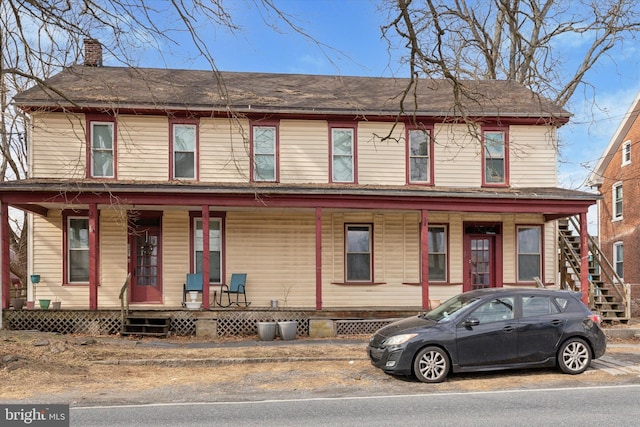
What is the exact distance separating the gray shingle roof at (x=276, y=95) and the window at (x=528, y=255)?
3684 millimetres

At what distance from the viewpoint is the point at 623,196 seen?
2528 centimetres

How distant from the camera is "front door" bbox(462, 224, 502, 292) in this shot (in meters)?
17.7

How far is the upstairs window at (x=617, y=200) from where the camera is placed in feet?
84.5

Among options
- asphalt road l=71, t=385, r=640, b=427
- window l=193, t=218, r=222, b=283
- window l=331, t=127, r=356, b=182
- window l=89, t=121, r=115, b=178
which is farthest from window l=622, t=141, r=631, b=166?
window l=89, t=121, r=115, b=178

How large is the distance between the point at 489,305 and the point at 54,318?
10918 mm

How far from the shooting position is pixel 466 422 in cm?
669

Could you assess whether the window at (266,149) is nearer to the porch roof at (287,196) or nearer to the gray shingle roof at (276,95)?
the gray shingle roof at (276,95)

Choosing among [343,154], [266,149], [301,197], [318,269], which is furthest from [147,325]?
[343,154]

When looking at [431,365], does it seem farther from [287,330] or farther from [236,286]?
[236,286]

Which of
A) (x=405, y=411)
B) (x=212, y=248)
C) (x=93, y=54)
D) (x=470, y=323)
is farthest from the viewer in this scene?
(x=93, y=54)

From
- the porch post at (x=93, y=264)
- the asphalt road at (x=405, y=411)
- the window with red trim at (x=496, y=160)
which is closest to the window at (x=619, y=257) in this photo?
the window with red trim at (x=496, y=160)

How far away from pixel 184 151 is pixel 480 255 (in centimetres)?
976

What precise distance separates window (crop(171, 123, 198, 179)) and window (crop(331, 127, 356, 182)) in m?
4.16

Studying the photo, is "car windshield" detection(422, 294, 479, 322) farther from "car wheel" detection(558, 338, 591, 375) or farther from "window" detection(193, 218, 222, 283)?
"window" detection(193, 218, 222, 283)
